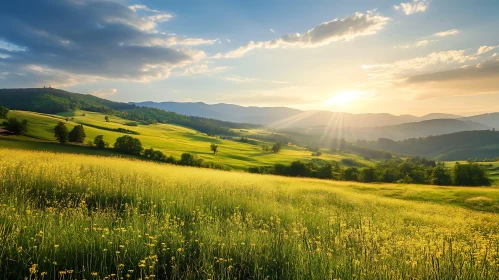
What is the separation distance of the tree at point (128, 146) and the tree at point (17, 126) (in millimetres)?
27676

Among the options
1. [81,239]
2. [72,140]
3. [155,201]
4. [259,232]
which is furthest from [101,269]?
[72,140]

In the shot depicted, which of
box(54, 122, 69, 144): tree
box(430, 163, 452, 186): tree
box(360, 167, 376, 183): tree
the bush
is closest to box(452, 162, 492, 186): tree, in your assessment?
box(430, 163, 452, 186): tree

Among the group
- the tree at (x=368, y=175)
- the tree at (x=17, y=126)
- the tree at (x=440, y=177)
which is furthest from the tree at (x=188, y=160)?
the tree at (x=440, y=177)

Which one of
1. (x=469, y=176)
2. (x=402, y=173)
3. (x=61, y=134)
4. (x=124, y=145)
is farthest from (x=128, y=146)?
(x=469, y=176)

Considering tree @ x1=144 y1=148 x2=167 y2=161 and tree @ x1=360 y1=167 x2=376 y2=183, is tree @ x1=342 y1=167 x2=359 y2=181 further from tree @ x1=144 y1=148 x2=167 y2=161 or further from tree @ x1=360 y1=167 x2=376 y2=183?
tree @ x1=144 y1=148 x2=167 y2=161

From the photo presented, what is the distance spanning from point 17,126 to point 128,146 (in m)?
32.2

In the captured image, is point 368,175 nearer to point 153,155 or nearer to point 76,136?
point 153,155

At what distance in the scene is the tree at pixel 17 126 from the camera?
3135 inches

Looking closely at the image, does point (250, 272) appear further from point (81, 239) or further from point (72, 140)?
point (72, 140)

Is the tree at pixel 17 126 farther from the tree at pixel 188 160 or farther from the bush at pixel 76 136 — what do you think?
the tree at pixel 188 160

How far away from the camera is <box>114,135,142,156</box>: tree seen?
81.1 metres

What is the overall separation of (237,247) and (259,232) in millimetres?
1423

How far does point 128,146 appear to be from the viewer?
8231 centimetres

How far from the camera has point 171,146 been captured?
127 m
